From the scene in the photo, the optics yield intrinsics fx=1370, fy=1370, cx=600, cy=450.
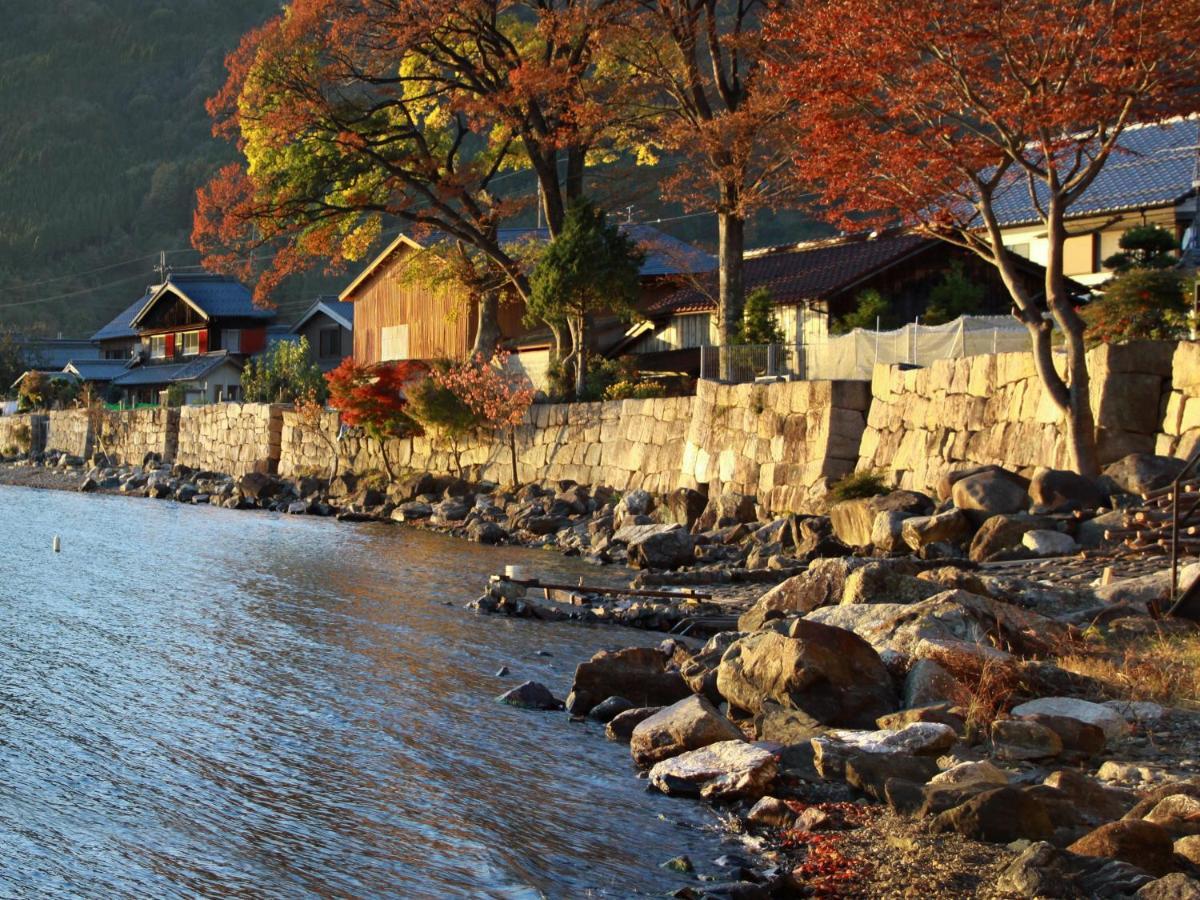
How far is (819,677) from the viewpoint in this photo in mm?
11594

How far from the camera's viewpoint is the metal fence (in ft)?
85.3

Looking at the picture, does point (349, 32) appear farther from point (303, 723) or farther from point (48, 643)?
point (303, 723)

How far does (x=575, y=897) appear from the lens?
842cm

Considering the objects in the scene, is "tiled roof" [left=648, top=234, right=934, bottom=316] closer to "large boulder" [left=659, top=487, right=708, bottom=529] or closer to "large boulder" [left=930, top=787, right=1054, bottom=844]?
"large boulder" [left=659, top=487, right=708, bottom=529]

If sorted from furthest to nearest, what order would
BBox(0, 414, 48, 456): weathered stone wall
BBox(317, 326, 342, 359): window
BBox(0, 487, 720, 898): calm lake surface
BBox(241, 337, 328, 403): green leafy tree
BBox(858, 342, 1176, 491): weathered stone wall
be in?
1. BBox(317, 326, 342, 359): window
2. BBox(0, 414, 48, 456): weathered stone wall
3. BBox(241, 337, 328, 403): green leafy tree
4. BBox(858, 342, 1176, 491): weathered stone wall
5. BBox(0, 487, 720, 898): calm lake surface

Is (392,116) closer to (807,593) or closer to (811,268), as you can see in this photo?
(811,268)

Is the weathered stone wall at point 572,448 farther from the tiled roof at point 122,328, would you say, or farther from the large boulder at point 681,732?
the tiled roof at point 122,328

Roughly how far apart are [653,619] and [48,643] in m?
7.48

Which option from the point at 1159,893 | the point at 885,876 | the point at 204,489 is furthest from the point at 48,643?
the point at 204,489

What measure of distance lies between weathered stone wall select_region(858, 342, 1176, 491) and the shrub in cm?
33

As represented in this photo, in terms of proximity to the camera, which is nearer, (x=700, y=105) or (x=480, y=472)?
(x=700, y=105)

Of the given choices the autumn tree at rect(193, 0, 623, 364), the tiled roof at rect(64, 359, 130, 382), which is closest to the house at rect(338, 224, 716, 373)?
the autumn tree at rect(193, 0, 623, 364)

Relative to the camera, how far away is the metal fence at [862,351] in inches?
1024

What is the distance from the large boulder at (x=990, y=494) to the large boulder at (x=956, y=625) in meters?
6.70
